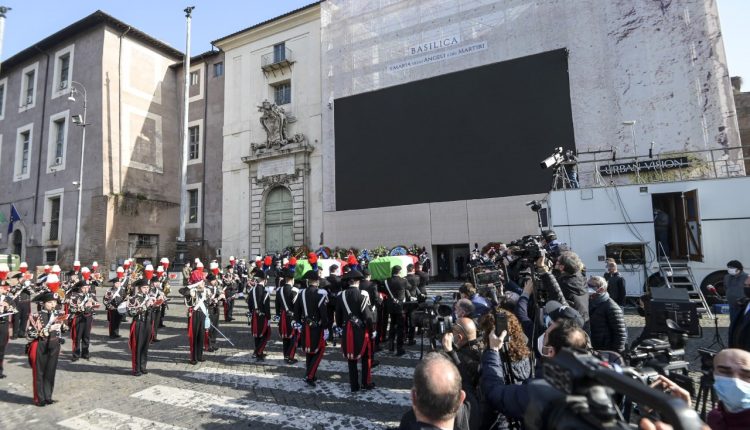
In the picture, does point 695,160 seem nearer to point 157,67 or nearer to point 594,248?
point 594,248

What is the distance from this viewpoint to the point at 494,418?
283 cm

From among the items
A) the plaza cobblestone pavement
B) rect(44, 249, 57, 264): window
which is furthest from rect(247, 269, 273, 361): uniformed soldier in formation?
rect(44, 249, 57, 264): window

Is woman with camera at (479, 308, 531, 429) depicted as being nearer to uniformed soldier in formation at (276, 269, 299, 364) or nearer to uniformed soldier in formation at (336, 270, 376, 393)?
uniformed soldier in formation at (336, 270, 376, 393)

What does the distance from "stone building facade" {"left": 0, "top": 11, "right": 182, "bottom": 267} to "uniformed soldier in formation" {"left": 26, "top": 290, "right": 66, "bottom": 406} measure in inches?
913

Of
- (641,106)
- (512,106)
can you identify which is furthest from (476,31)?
(641,106)

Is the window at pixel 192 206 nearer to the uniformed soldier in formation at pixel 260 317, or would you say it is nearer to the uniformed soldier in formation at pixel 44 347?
the uniformed soldier in formation at pixel 260 317

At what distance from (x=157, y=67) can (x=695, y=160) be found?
116ft

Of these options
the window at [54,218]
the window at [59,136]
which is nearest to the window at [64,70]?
the window at [59,136]

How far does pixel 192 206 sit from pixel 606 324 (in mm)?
30553

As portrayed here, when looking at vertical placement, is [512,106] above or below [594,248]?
above

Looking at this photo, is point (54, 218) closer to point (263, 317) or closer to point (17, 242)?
point (17, 242)

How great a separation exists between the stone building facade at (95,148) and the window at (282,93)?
990 cm

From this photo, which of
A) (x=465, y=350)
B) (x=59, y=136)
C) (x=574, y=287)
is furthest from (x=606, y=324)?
(x=59, y=136)

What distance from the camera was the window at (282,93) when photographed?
27172mm
